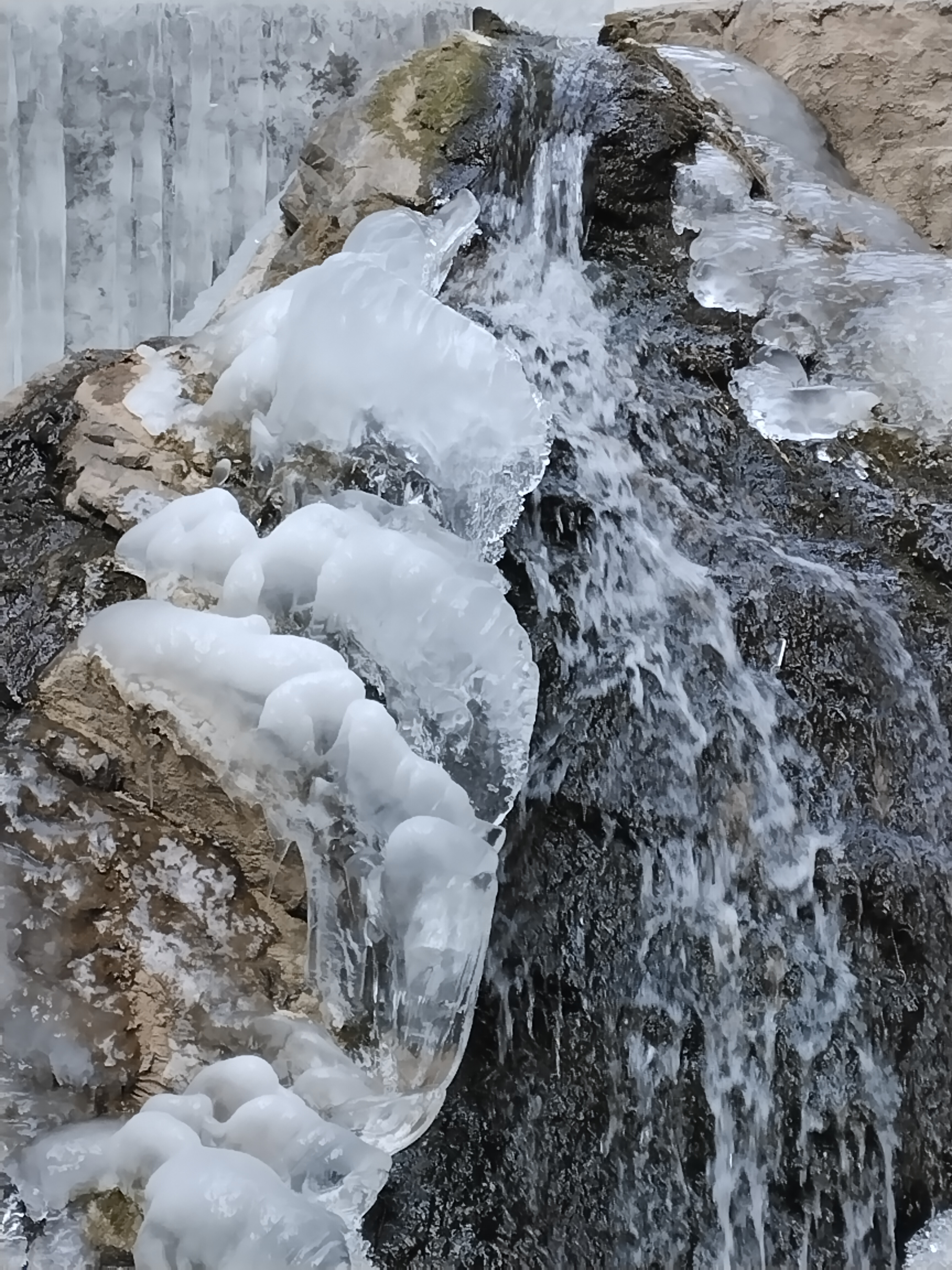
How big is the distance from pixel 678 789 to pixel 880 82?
7.28 ft

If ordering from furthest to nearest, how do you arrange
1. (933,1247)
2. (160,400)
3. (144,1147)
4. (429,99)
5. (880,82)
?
(880,82), (429,99), (160,400), (933,1247), (144,1147)

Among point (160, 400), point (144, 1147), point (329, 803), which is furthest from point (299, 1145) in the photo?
point (160, 400)

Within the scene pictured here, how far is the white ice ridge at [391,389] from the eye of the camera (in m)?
1.67

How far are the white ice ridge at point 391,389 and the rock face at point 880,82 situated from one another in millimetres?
1670

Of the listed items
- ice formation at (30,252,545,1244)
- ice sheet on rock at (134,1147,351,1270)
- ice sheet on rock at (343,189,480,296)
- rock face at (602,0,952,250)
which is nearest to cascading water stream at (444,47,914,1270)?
ice formation at (30,252,545,1244)

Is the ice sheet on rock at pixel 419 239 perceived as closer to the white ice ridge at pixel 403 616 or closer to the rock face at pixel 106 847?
the rock face at pixel 106 847

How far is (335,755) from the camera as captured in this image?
135 centimetres

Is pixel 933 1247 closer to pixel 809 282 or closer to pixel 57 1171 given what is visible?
pixel 57 1171

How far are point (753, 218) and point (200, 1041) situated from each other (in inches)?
86.6

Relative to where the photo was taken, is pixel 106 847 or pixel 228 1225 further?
pixel 106 847

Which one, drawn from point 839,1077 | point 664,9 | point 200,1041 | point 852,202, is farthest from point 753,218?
point 200,1041

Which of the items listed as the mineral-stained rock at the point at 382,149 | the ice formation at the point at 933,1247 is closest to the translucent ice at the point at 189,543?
the mineral-stained rock at the point at 382,149

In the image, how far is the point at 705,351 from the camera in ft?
7.77

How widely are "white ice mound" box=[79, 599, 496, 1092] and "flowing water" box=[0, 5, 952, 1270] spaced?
0.30 metres
